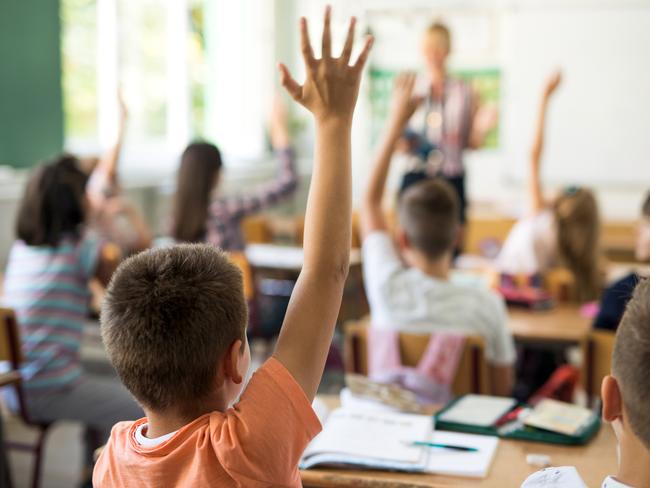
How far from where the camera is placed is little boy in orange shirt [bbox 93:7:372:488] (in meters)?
1.25

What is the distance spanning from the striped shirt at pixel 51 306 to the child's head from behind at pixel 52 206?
41 mm

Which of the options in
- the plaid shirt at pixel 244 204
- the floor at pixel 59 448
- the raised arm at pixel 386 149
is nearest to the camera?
the raised arm at pixel 386 149

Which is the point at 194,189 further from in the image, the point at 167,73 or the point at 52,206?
the point at 167,73

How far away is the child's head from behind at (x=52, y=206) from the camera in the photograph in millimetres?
3164

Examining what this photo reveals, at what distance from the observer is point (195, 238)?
391cm

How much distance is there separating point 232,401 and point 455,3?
6.45 metres

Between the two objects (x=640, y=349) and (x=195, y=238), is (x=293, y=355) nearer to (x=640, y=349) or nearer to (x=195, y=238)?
(x=640, y=349)

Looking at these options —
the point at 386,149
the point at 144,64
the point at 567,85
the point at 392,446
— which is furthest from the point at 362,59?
the point at 567,85

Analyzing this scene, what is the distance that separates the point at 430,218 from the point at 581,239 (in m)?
1.55

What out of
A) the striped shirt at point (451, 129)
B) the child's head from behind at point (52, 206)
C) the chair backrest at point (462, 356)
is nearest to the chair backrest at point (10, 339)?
the child's head from behind at point (52, 206)

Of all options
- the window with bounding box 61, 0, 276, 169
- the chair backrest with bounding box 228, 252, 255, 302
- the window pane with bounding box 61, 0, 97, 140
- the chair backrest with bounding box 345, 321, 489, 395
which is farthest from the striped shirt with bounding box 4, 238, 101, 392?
the window pane with bounding box 61, 0, 97, 140

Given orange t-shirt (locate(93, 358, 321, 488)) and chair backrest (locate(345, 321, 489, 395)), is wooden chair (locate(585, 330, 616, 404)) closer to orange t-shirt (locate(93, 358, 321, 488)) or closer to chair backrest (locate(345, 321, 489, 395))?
chair backrest (locate(345, 321, 489, 395))

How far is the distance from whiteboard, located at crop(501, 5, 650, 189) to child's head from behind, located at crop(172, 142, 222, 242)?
13.0ft

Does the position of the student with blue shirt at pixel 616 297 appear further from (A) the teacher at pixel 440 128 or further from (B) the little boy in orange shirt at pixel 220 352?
(B) the little boy in orange shirt at pixel 220 352
